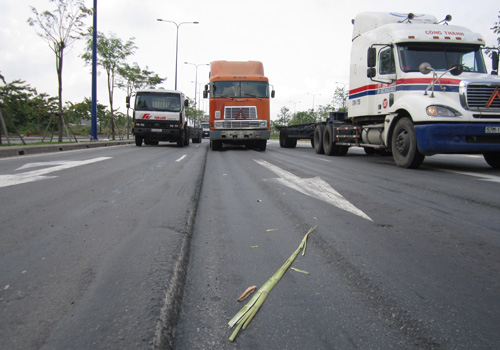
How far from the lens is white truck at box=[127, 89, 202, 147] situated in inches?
704

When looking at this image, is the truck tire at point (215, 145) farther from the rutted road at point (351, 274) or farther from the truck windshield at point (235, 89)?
the rutted road at point (351, 274)

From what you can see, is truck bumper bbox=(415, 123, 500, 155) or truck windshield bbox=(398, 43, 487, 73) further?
truck windshield bbox=(398, 43, 487, 73)

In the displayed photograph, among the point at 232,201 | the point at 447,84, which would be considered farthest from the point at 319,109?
the point at 232,201

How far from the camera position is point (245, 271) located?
6.58 ft

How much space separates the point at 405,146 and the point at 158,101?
13.6 m

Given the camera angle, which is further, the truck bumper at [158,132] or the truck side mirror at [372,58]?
the truck bumper at [158,132]

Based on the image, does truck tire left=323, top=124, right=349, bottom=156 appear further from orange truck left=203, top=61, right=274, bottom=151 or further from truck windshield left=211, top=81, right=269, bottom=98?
truck windshield left=211, top=81, right=269, bottom=98

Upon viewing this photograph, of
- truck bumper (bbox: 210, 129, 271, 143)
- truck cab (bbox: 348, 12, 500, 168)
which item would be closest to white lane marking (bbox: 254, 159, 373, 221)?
truck cab (bbox: 348, 12, 500, 168)

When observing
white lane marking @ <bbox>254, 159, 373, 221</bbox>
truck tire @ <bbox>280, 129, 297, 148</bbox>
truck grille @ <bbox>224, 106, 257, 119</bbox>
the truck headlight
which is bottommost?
white lane marking @ <bbox>254, 159, 373, 221</bbox>

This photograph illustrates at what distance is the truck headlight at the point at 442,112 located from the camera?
Result: 23.1 ft

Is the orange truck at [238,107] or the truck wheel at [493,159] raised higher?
the orange truck at [238,107]

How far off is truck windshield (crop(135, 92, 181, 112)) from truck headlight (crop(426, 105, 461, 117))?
44.2ft

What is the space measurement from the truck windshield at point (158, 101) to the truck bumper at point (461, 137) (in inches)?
537

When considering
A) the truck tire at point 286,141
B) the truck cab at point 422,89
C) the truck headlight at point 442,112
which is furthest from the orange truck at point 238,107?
the truck headlight at point 442,112
